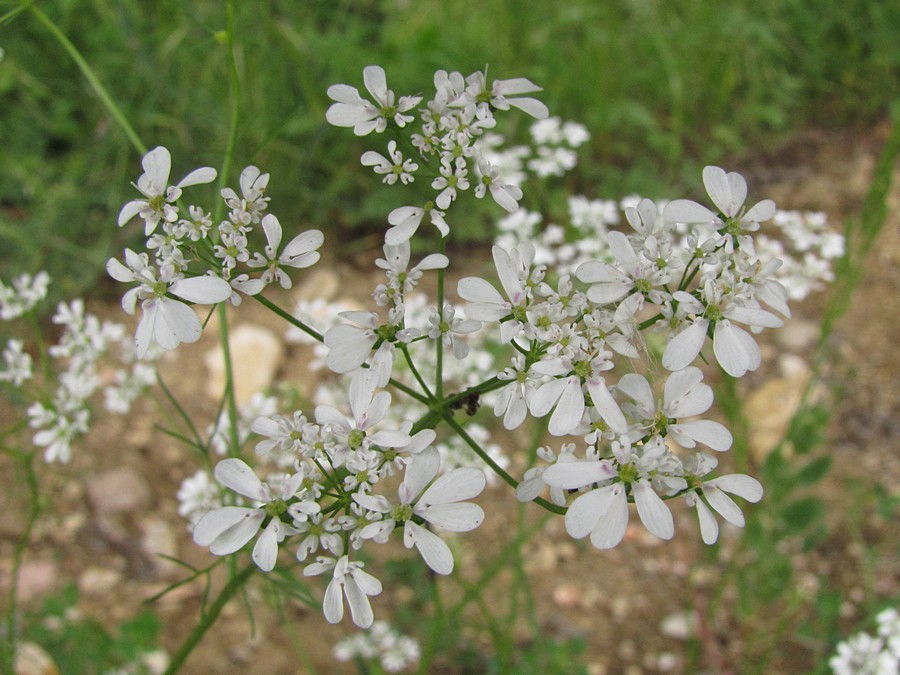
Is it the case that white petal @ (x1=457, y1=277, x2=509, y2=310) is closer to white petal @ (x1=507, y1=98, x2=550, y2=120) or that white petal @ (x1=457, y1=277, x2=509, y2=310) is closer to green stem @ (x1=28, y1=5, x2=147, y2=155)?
white petal @ (x1=507, y1=98, x2=550, y2=120)

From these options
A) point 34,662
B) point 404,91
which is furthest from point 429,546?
point 404,91

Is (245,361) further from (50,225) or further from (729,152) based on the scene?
(729,152)

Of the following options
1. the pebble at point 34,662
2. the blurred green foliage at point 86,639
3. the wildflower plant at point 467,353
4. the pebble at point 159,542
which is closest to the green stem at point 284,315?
the wildflower plant at point 467,353

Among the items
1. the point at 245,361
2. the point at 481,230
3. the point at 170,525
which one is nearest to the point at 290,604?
the point at 170,525

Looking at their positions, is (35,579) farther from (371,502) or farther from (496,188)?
(496,188)

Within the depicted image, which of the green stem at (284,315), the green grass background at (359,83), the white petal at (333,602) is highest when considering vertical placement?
the green grass background at (359,83)

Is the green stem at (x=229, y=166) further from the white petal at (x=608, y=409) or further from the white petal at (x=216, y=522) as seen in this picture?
the white petal at (x=608, y=409)
